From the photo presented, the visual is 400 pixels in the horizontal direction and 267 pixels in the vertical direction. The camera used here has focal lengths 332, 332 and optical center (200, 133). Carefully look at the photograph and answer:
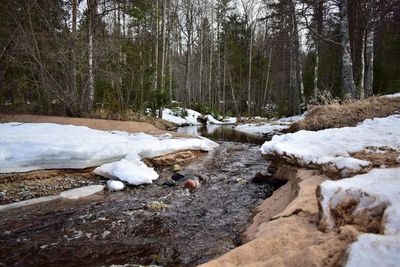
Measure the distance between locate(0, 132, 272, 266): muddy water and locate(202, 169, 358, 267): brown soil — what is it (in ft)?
2.72

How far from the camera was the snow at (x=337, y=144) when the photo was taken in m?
3.67

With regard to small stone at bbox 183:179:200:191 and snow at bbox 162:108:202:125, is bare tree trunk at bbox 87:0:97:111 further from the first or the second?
snow at bbox 162:108:202:125

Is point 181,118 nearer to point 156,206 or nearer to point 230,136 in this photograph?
point 230,136

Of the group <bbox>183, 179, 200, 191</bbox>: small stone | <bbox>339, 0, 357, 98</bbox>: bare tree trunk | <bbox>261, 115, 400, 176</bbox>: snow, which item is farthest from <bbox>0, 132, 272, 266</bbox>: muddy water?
<bbox>339, 0, 357, 98</bbox>: bare tree trunk

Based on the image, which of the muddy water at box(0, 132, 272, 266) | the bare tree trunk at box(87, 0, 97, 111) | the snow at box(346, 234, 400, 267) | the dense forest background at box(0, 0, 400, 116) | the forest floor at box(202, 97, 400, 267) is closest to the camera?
the snow at box(346, 234, 400, 267)

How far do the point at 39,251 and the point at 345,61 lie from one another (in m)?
9.83

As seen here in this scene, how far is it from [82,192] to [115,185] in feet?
1.64

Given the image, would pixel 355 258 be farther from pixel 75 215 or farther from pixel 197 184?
pixel 197 184

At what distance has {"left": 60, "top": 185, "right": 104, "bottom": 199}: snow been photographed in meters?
4.84

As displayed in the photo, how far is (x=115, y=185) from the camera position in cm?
523

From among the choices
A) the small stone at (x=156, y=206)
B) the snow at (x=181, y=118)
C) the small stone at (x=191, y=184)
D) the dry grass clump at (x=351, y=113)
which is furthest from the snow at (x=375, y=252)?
the snow at (x=181, y=118)

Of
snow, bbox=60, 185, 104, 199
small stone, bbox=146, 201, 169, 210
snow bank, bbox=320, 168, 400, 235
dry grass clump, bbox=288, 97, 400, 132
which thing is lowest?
small stone, bbox=146, 201, 169, 210

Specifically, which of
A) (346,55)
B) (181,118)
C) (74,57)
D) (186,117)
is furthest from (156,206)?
(186,117)

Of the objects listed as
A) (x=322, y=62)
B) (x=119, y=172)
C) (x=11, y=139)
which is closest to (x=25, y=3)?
(x=11, y=139)
